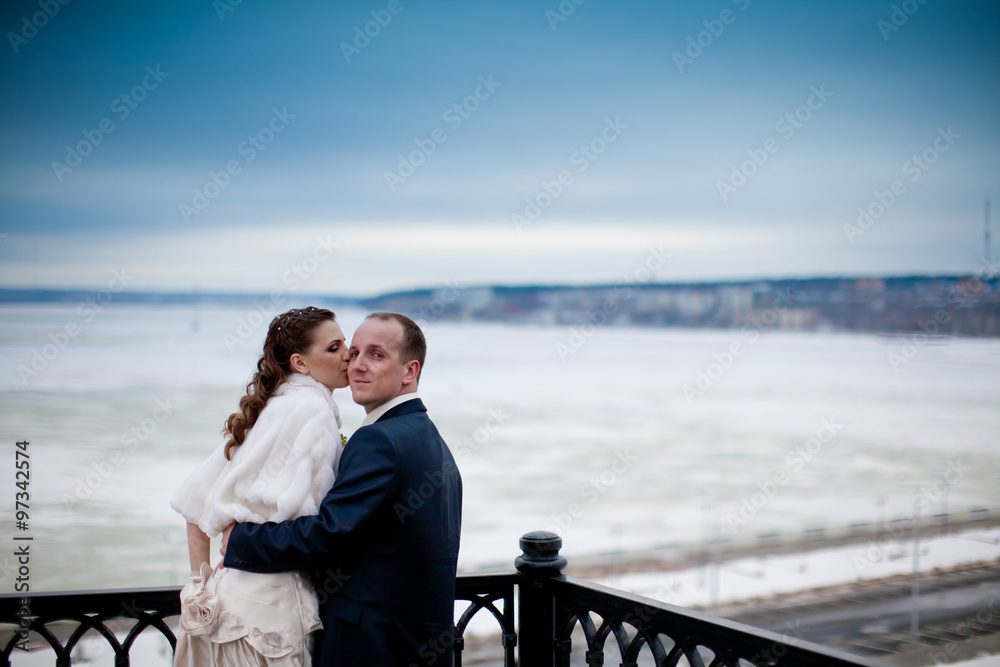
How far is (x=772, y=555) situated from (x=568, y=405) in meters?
38.5

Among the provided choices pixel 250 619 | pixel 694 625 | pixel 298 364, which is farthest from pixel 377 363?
pixel 694 625

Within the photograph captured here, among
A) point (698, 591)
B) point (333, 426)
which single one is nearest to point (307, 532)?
point (333, 426)

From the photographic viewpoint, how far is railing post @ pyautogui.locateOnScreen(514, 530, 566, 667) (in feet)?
10.3

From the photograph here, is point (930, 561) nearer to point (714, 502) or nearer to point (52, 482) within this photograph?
point (714, 502)

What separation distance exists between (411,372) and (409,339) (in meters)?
0.10

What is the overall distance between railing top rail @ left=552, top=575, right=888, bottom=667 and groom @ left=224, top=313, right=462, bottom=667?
60 centimetres

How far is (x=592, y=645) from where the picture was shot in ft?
9.48
